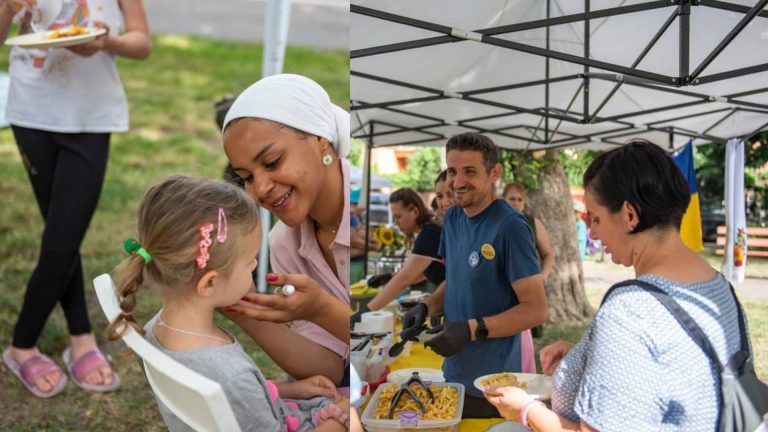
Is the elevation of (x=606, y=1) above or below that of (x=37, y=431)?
above

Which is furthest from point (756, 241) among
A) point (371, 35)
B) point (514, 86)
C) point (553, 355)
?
point (371, 35)

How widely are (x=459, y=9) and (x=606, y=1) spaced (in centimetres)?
38

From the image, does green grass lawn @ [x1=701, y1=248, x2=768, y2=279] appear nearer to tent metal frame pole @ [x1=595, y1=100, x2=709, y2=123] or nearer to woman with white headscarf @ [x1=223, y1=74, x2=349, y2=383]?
tent metal frame pole @ [x1=595, y1=100, x2=709, y2=123]

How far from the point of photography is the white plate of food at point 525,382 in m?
1.35

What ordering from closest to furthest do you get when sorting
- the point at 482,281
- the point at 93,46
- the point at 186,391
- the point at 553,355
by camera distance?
the point at 186,391
the point at 553,355
the point at 93,46
the point at 482,281

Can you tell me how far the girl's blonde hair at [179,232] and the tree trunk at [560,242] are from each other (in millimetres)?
1096

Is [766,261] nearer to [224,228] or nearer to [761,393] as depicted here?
[761,393]

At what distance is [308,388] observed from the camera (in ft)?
3.85

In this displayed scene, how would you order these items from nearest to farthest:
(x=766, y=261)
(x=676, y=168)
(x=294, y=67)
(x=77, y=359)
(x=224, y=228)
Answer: (x=224, y=228), (x=676, y=168), (x=766, y=261), (x=77, y=359), (x=294, y=67)

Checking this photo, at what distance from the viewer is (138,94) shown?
16.0ft

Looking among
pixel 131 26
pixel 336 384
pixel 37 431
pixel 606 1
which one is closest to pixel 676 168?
pixel 336 384

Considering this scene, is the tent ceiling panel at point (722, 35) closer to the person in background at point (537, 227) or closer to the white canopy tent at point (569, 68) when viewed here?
the white canopy tent at point (569, 68)

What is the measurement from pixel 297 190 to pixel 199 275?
0.57 feet

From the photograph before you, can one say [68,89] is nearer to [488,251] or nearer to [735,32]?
[488,251]
